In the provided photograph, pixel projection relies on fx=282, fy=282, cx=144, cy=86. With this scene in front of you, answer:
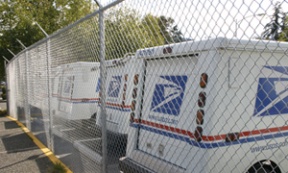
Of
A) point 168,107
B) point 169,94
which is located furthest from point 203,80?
point 168,107

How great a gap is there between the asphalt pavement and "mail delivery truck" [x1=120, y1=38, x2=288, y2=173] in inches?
96.3

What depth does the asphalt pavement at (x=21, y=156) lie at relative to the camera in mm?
5605

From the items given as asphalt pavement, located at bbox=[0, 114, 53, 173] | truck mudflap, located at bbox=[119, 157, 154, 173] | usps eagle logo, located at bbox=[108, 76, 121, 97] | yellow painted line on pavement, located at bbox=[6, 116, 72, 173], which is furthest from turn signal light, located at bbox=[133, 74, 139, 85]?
asphalt pavement, located at bbox=[0, 114, 53, 173]

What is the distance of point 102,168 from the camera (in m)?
3.83

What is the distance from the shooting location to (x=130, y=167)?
4.16 metres

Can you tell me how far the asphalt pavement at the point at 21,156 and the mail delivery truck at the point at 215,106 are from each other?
96.3 inches

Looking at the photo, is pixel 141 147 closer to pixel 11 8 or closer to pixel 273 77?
pixel 273 77

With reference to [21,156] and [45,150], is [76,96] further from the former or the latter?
[21,156]

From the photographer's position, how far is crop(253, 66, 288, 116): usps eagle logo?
3.38 meters

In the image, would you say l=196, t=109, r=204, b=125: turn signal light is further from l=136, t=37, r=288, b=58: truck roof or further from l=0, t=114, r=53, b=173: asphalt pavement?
l=0, t=114, r=53, b=173: asphalt pavement

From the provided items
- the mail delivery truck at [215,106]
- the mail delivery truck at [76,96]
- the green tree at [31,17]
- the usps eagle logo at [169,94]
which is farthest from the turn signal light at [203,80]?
the green tree at [31,17]

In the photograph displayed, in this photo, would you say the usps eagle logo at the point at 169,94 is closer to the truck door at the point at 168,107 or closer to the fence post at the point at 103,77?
the truck door at the point at 168,107

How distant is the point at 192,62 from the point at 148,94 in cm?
122

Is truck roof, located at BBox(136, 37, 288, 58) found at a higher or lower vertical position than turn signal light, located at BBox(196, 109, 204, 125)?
higher
